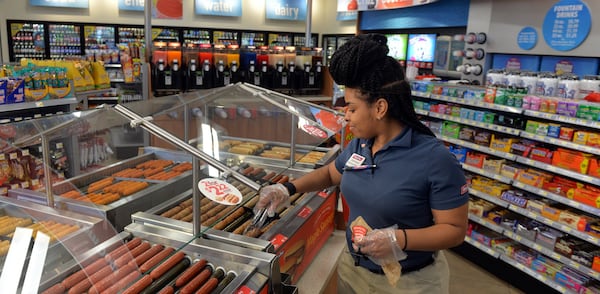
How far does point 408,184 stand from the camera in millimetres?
1613

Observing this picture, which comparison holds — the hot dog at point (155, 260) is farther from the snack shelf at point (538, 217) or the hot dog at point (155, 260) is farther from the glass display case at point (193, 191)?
the snack shelf at point (538, 217)

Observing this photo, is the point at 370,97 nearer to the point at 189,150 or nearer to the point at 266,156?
the point at 189,150

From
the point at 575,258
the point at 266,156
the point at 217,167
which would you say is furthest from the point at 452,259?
the point at 217,167

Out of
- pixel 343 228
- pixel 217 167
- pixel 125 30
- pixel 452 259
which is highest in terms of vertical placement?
pixel 125 30

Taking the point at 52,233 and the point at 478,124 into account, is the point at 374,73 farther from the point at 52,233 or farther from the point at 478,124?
the point at 478,124

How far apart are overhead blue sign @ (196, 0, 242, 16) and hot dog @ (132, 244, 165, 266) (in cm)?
971

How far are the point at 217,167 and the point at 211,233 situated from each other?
456mm

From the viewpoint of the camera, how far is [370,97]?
1633mm

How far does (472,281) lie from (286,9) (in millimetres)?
9068

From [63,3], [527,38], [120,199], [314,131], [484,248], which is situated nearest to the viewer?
[120,199]

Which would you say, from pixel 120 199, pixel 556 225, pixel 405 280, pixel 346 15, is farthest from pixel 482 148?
pixel 346 15

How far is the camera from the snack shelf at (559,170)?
3504 mm

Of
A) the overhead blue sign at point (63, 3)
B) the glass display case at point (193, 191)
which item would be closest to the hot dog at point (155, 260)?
the glass display case at point (193, 191)

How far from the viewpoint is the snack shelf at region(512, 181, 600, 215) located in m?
3.49
